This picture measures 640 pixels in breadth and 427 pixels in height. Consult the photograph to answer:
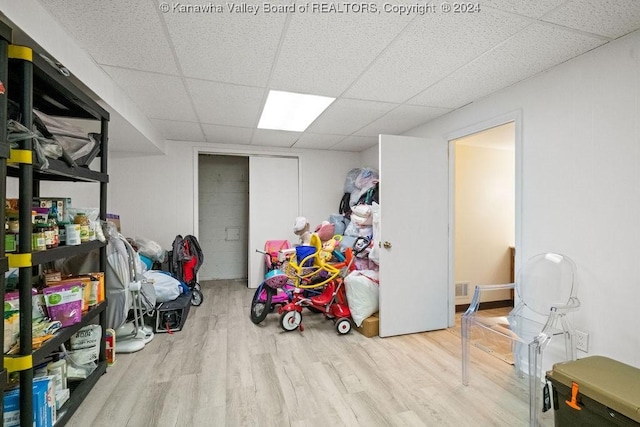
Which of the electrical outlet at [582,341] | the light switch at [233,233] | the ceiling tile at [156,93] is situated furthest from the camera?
the light switch at [233,233]

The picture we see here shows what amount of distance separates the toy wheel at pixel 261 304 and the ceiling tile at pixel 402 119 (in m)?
2.22

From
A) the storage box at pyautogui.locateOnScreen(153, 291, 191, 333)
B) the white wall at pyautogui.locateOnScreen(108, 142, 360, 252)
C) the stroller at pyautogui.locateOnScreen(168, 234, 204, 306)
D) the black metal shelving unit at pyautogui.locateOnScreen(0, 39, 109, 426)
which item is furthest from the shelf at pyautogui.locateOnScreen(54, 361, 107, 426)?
the white wall at pyautogui.locateOnScreen(108, 142, 360, 252)

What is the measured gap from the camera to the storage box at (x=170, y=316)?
9.17 ft

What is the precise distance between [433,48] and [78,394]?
2981mm

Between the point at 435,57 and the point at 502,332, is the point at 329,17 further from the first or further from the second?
the point at 502,332

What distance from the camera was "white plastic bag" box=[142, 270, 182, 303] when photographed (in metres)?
2.91

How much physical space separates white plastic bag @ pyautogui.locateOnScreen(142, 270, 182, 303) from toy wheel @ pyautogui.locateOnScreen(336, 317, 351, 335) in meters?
1.75

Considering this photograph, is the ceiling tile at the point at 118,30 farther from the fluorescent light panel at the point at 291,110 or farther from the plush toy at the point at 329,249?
the plush toy at the point at 329,249

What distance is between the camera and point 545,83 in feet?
6.66

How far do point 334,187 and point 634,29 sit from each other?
3.68 m

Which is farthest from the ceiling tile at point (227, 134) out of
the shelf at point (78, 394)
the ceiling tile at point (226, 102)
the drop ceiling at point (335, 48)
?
the shelf at point (78, 394)

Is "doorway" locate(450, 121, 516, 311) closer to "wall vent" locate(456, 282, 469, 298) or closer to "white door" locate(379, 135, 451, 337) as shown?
"wall vent" locate(456, 282, 469, 298)

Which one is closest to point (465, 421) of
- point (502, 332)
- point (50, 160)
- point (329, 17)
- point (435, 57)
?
point (502, 332)

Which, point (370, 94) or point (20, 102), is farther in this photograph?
point (370, 94)
